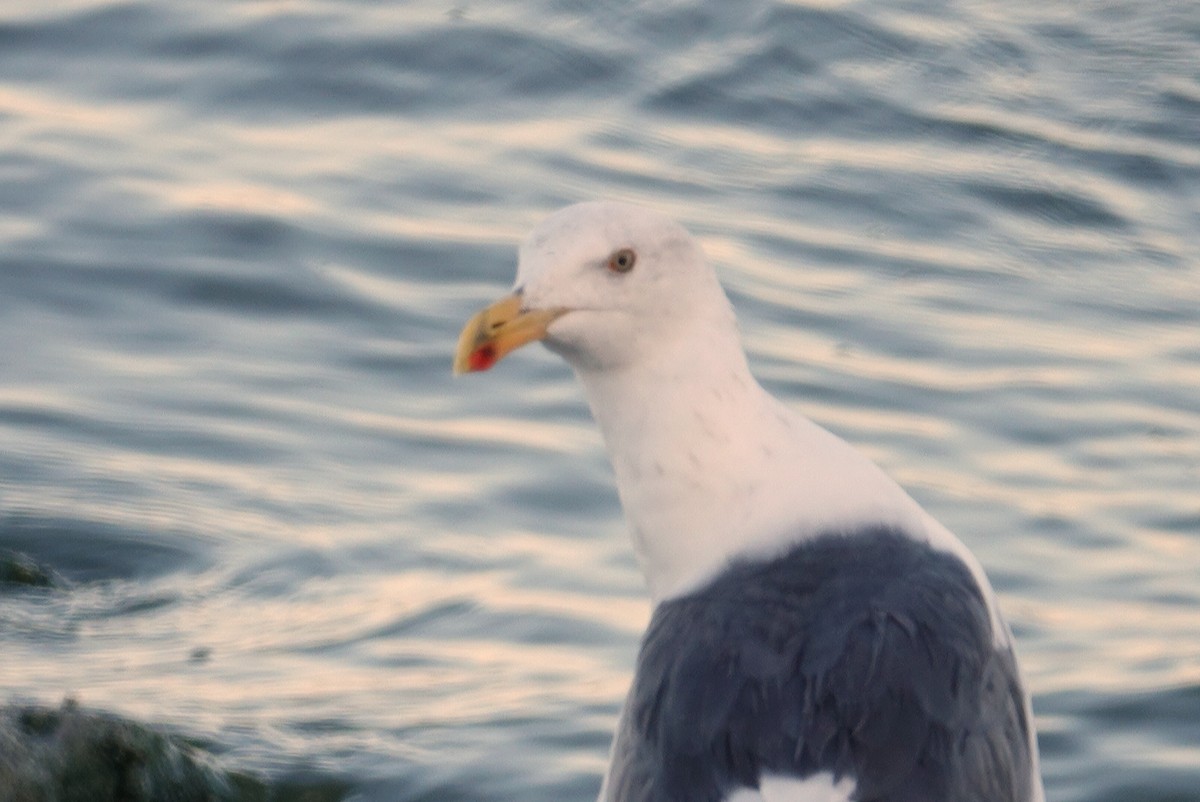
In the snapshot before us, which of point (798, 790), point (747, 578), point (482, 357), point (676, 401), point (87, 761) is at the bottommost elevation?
point (87, 761)

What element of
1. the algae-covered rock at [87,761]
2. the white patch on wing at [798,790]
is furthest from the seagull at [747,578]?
the algae-covered rock at [87,761]

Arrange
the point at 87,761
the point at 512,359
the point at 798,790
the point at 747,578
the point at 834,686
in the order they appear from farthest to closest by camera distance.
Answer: the point at 512,359
the point at 87,761
the point at 747,578
the point at 834,686
the point at 798,790

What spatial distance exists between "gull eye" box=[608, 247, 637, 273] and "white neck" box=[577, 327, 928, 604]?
171mm

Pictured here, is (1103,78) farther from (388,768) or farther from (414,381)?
(388,768)

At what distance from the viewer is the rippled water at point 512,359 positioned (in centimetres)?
629

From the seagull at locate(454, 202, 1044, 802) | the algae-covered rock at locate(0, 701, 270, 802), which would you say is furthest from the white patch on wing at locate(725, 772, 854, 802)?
the algae-covered rock at locate(0, 701, 270, 802)

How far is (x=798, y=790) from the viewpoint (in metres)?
3.92

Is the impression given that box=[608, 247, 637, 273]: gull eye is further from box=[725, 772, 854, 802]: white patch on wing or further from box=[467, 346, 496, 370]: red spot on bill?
box=[725, 772, 854, 802]: white patch on wing

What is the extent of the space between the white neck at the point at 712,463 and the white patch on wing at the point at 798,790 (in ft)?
2.37

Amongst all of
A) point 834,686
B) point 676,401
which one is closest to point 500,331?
point 676,401

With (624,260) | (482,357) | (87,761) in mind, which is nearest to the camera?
(482,357)

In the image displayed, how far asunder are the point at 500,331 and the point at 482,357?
8 centimetres

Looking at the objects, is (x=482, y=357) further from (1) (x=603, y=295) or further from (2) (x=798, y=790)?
(2) (x=798, y=790)

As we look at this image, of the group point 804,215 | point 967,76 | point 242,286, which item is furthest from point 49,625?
point 967,76
